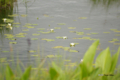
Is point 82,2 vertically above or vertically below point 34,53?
above

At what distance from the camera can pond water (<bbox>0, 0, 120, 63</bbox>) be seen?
362 centimetres

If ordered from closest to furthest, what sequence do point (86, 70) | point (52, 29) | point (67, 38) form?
point (86, 70), point (67, 38), point (52, 29)

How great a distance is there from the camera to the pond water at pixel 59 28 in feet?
11.9

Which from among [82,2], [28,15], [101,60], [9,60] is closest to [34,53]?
[9,60]

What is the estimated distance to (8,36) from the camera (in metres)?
4.20

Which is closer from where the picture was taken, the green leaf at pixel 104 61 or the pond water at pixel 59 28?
the green leaf at pixel 104 61

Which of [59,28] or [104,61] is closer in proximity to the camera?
[104,61]

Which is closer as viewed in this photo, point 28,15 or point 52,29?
point 52,29

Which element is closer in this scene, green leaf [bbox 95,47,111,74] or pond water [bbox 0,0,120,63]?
green leaf [bbox 95,47,111,74]

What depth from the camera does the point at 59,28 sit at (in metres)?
4.68

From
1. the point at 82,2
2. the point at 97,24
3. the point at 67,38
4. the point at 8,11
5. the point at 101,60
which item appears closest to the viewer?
the point at 101,60

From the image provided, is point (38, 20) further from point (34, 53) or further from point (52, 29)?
point (34, 53)

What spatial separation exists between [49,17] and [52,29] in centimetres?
107

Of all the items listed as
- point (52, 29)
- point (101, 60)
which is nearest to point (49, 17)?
point (52, 29)
